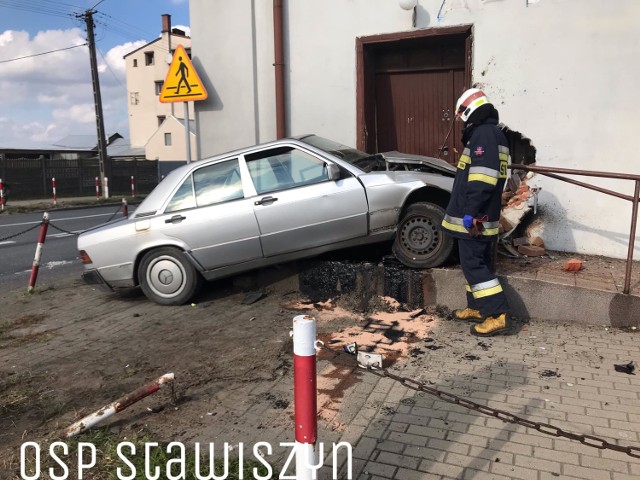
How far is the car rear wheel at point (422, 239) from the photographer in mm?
5578

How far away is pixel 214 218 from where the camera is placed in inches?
229

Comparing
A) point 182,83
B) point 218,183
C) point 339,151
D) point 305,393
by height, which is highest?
point 182,83

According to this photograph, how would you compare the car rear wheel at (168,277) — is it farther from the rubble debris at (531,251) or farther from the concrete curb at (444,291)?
the rubble debris at (531,251)

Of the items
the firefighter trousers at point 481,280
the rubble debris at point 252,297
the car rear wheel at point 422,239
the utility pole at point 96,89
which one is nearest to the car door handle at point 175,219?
the rubble debris at point 252,297

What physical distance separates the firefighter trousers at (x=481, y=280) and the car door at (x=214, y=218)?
7.15 feet

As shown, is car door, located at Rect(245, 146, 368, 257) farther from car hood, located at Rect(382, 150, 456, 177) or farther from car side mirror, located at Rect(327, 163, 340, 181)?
car hood, located at Rect(382, 150, 456, 177)

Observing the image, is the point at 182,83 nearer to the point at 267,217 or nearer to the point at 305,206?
the point at 267,217

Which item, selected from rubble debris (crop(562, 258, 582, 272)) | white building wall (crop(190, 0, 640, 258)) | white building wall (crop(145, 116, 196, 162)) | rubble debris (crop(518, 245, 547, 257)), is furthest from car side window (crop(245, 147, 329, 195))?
white building wall (crop(145, 116, 196, 162))

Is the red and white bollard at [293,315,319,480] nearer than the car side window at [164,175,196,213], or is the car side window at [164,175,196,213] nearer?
the red and white bollard at [293,315,319,480]

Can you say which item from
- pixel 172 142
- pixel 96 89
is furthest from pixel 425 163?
pixel 172 142

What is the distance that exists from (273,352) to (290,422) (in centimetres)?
121

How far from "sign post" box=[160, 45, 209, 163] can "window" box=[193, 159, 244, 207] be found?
2.48m

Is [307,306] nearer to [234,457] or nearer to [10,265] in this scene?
[234,457]

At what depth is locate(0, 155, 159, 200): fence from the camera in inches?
974
